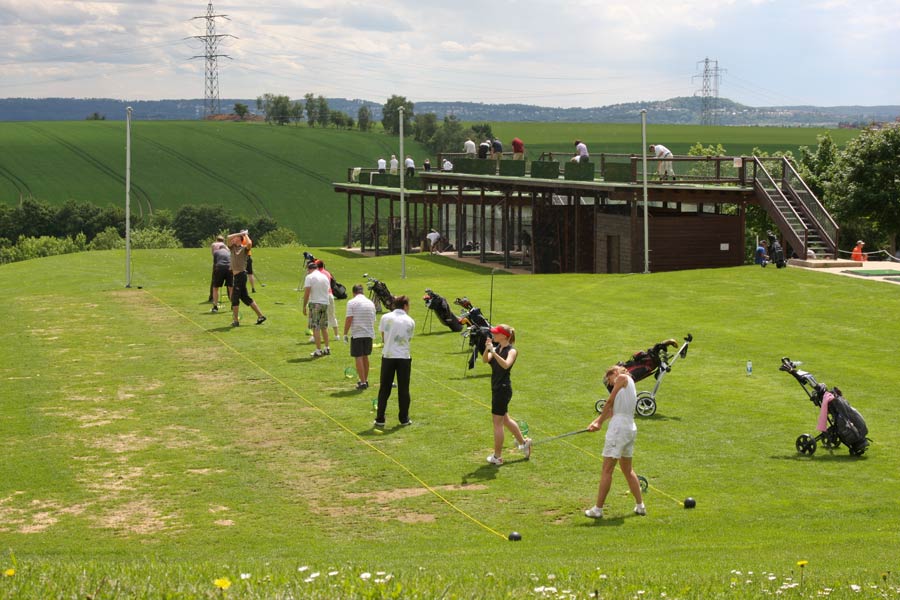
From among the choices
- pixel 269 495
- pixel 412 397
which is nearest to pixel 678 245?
pixel 412 397

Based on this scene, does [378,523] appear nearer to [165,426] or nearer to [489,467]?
[489,467]

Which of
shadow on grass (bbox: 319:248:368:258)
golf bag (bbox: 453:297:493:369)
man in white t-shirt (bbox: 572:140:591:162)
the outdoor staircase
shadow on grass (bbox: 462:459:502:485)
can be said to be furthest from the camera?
shadow on grass (bbox: 319:248:368:258)

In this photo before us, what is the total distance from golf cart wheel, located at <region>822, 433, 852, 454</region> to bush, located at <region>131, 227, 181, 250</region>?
87757 mm

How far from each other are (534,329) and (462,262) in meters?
27.4

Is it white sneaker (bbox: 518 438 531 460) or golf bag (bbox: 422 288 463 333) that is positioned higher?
golf bag (bbox: 422 288 463 333)

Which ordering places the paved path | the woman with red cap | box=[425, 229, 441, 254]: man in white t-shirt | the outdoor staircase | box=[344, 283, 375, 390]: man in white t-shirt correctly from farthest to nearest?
box=[425, 229, 441, 254]: man in white t-shirt < the outdoor staircase < the paved path < box=[344, 283, 375, 390]: man in white t-shirt < the woman with red cap

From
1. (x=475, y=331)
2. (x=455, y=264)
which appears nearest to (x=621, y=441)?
(x=475, y=331)

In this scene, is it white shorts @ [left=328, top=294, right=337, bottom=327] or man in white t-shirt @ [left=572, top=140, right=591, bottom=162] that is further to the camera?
man in white t-shirt @ [left=572, top=140, right=591, bottom=162]

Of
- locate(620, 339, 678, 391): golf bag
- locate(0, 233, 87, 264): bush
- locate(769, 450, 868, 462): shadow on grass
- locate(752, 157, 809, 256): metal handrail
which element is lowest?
locate(0, 233, 87, 264): bush

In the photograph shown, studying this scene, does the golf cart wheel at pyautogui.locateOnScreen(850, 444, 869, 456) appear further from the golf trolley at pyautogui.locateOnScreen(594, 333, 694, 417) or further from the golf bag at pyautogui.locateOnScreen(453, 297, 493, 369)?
the golf bag at pyautogui.locateOnScreen(453, 297, 493, 369)

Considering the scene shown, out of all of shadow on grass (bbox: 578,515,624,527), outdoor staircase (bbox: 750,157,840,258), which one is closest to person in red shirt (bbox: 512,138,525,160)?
outdoor staircase (bbox: 750,157,840,258)

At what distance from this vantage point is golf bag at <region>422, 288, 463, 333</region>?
25.9m

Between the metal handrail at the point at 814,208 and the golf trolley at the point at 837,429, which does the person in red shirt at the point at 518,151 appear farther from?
the golf trolley at the point at 837,429

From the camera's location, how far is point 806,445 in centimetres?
1580
